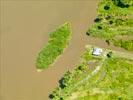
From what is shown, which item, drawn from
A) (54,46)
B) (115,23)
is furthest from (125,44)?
(54,46)

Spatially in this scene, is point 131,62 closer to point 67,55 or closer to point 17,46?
point 67,55

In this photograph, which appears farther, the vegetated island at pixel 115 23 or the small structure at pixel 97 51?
the vegetated island at pixel 115 23

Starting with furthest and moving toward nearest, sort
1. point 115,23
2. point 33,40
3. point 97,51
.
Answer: point 115,23, point 33,40, point 97,51

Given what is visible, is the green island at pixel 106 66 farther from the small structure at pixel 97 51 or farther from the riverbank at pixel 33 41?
the riverbank at pixel 33 41

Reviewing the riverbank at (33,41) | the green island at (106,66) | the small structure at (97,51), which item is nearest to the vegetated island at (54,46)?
the riverbank at (33,41)

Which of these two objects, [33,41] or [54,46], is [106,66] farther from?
[33,41]

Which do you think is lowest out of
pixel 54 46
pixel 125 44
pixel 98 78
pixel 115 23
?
pixel 98 78

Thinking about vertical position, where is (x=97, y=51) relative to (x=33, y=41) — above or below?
below
